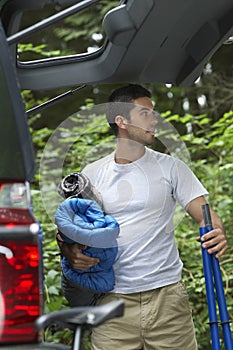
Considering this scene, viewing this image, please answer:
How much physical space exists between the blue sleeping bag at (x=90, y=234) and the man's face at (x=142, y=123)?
37 cm

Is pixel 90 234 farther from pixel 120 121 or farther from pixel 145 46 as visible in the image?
pixel 145 46

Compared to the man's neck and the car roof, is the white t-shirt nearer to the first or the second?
the man's neck

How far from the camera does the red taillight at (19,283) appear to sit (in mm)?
2699

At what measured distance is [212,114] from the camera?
31.3ft

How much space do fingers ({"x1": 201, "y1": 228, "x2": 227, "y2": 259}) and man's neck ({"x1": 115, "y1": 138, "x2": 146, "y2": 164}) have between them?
18.7 inches

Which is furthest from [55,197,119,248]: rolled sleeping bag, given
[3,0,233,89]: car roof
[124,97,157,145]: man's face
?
Answer: [3,0,233,89]: car roof

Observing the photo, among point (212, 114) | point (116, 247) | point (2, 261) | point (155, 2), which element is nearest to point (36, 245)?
point (2, 261)

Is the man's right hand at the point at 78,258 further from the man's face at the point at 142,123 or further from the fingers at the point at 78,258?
the man's face at the point at 142,123

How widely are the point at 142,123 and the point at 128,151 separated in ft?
0.54

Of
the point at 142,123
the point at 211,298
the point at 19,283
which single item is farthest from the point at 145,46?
the point at 19,283

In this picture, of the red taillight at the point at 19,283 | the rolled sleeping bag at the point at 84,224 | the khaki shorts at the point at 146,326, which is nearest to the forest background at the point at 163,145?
the rolled sleeping bag at the point at 84,224

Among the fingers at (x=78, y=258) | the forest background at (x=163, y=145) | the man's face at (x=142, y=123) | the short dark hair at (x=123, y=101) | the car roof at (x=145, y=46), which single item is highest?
the car roof at (x=145, y=46)

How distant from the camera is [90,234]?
4.07 metres

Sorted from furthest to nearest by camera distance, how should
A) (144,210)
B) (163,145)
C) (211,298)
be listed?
(163,145)
(144,210)
(211,298)
